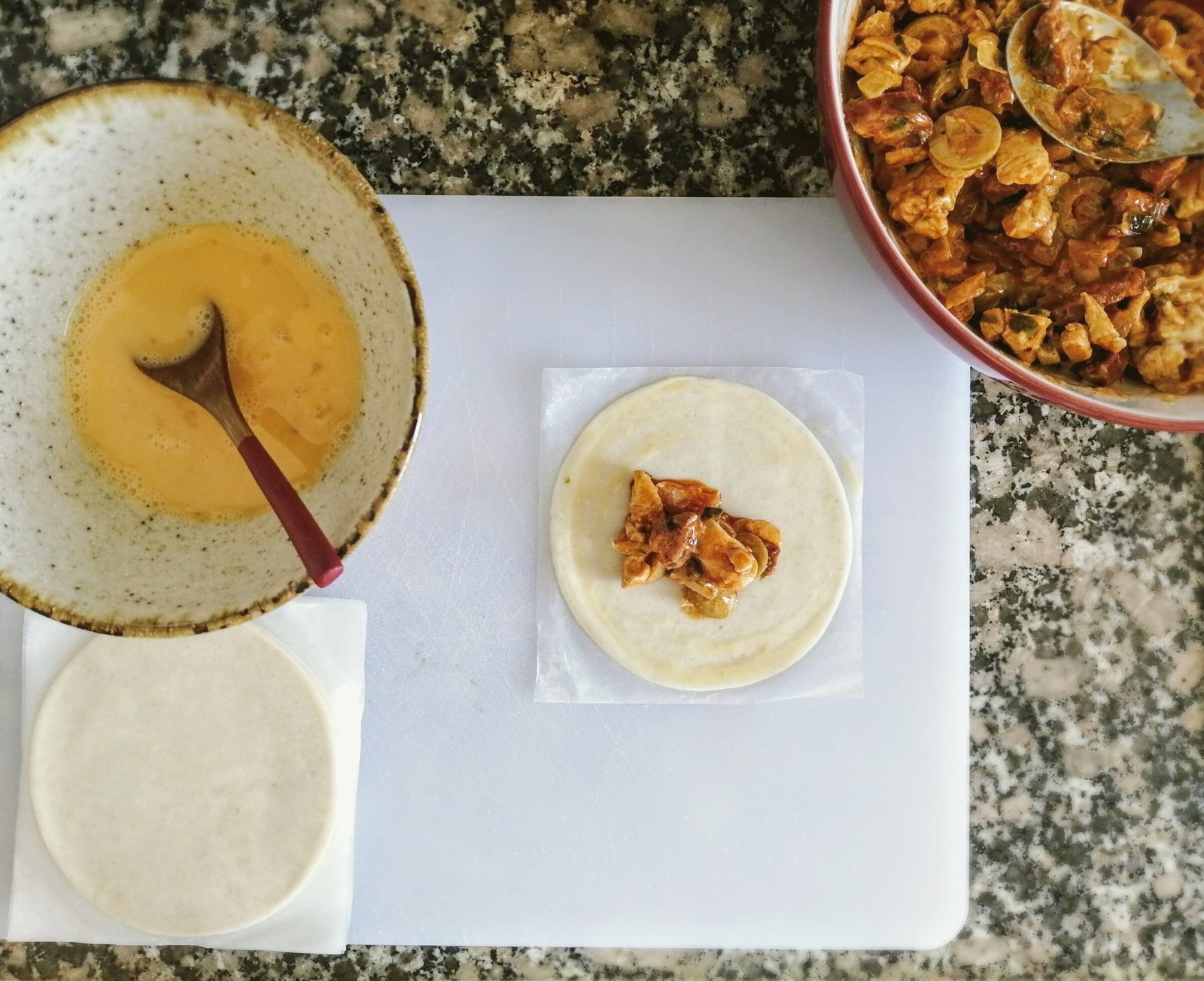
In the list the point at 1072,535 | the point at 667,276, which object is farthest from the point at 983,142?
the point at 1072,535

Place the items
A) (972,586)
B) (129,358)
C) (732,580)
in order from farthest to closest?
(972,586), (732,580), (129,358)

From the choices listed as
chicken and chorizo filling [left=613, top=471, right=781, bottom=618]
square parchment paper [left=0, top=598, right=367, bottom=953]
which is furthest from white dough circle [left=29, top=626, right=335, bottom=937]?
chicken and chorizo filling [left=613, top=471, right=781, bottom=618]

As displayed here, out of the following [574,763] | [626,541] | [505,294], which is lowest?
[574,763]

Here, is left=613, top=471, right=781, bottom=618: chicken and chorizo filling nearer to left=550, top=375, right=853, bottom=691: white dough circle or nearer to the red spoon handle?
left=550, top=375, right=853, bottom=691: white dough circle

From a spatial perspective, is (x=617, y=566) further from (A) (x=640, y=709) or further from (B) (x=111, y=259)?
(B) (x=111, y=259)

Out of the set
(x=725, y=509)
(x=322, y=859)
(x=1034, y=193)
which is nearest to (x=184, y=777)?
(x=322, y=859)

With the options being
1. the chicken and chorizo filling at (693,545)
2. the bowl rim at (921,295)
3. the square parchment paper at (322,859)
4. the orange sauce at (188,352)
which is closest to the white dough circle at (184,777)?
the square parchment paper at (322,859)

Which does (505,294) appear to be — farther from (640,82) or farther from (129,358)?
(129,358)
